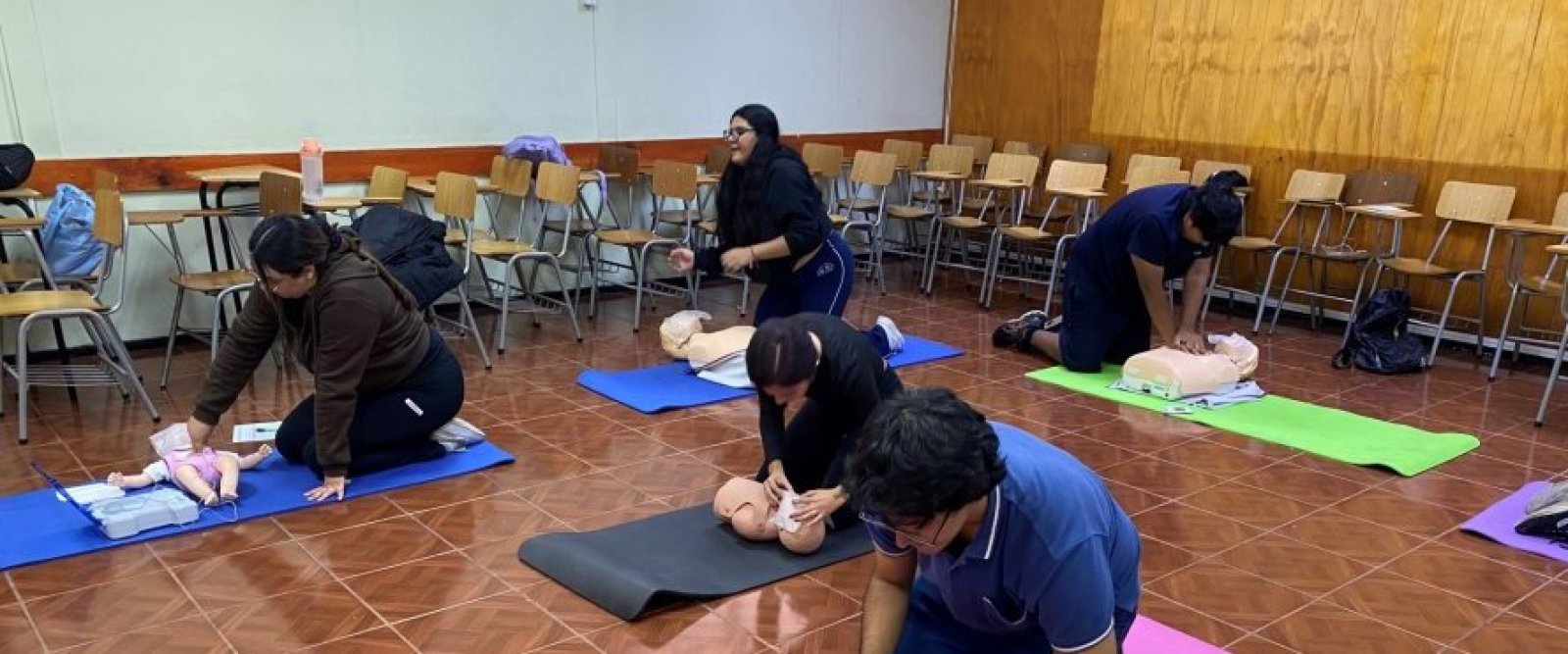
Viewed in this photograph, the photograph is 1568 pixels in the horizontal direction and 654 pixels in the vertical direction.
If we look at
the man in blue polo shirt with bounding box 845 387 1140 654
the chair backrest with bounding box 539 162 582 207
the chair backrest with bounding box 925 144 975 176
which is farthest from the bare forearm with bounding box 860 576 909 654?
the chair backrest with bounding box 925 144 975 176

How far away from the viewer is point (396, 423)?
3.66 metres

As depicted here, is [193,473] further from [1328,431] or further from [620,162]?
[1328,431]

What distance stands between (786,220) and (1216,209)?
1.77 metres

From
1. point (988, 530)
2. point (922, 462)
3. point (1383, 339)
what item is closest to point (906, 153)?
point (1383, 339)

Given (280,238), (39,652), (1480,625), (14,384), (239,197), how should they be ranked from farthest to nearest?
(239,197), (14,384), (280,238), (1480,625), (39,652)

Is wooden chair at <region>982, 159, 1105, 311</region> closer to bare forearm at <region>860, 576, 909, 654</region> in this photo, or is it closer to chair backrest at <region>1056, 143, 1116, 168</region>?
chair backrest at <region>1056, 143, 1116, 168</region>


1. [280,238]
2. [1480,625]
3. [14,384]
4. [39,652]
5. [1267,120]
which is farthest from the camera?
[1267,120]

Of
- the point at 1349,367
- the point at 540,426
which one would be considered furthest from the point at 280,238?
the point at 1349,367

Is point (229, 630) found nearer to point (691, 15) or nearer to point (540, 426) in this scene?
point (540, 426)

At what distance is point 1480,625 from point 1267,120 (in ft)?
14.6

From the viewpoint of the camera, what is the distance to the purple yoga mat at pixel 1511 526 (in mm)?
3309

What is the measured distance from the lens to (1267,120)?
21.7 feet

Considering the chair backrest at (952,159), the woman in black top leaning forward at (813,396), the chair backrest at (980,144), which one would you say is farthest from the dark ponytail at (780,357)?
the chair backrest at (980,144)

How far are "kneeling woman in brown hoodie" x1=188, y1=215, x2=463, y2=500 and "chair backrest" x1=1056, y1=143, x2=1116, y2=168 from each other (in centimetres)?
500
